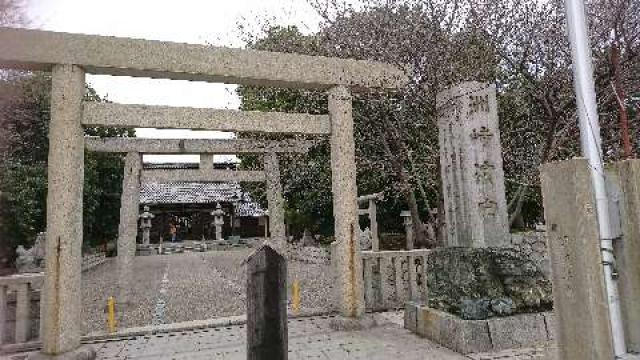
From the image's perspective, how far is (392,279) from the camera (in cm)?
799

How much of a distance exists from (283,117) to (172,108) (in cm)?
167

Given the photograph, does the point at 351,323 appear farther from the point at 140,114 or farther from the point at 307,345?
the point at 140,114

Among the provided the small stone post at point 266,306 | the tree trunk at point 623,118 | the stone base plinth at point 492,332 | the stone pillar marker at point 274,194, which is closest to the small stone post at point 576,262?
the tree trunk at point 623,118

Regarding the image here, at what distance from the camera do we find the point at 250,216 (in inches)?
1329

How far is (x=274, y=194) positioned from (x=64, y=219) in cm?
769

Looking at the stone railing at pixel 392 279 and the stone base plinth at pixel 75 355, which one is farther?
the stone railing at pixel 392 279

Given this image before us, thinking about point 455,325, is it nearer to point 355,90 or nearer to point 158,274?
point 355,90

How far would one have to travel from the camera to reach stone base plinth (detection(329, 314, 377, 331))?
624 cm

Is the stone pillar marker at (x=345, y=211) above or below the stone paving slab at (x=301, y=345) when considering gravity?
above

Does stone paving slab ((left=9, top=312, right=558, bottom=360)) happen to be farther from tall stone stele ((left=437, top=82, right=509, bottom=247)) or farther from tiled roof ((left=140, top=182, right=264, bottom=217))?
tiled roof ((left=140, top=182, right=264, bottom=217))

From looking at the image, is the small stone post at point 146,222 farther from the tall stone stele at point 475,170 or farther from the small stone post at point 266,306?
the small stone post at point 266,306

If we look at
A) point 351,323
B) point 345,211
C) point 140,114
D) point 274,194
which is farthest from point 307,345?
point 274,194

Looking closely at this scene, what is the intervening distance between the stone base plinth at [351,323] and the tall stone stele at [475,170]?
1905 millimetres

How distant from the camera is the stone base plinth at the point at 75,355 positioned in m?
5.01
